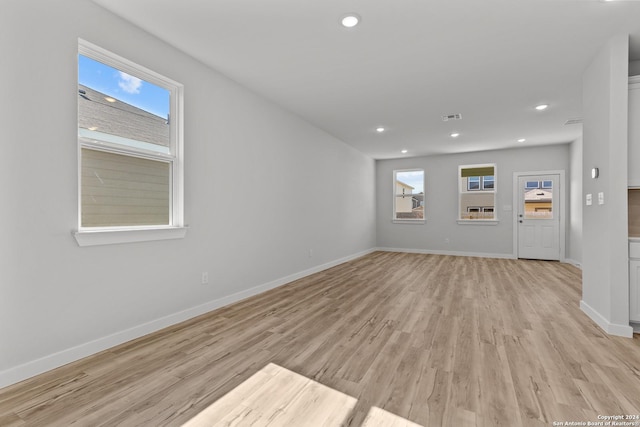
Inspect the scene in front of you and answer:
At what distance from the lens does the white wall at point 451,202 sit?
288 inches

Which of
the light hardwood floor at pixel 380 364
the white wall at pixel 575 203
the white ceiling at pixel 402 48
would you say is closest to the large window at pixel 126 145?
the white ceiling at pixel 402 48

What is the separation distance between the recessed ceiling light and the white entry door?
21.8ft

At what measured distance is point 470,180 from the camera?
26.1ft

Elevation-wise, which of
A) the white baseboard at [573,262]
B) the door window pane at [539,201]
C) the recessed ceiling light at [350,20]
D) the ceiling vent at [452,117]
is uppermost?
the recessed ceiling light at [350,20]

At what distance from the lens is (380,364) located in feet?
7.23

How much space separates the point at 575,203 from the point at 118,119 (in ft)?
27.1

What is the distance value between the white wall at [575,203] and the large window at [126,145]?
7386 millimetres

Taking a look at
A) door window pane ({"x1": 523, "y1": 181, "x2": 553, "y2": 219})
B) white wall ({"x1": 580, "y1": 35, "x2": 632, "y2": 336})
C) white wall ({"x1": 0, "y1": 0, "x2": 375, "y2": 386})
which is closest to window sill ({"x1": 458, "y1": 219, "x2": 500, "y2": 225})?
door window pane ({"x1": 523, "y1": 181, "x2": 553, "y2": 219})

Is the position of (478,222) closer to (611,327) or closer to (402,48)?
(611,327)

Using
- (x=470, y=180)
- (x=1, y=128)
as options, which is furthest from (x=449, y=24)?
(x=470, y=180)

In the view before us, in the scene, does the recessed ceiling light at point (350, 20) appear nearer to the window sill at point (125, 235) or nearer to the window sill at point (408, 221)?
the window sill at point (125, 235)

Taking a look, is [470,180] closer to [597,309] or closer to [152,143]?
[597,309]

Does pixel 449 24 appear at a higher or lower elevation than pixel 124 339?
higher

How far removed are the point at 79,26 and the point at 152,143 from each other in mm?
981
